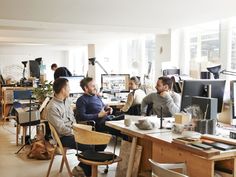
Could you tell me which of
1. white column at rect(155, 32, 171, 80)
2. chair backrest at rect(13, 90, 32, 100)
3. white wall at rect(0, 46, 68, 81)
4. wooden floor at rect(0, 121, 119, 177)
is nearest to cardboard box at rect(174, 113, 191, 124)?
wooden floor at rect(0, 121, 119, 177)

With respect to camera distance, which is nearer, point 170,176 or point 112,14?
point 170,176

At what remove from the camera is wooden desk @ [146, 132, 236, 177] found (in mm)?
2184

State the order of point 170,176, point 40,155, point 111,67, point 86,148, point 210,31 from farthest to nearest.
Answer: point 111,67
point 210,31
point 40,155
point 86,148
point 170,176

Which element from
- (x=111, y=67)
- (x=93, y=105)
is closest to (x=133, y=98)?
(x=93, y=105)

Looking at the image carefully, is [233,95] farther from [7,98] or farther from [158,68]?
[7,98]

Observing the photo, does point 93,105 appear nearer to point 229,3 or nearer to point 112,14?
point 112,14

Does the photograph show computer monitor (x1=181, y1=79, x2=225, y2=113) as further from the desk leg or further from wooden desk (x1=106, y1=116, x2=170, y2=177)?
the desk leg

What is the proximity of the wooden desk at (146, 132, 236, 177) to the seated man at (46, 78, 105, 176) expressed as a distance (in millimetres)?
1053

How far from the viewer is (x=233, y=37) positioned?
5340 millimetres

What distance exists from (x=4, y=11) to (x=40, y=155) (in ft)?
7.34

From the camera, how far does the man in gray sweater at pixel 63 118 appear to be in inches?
140

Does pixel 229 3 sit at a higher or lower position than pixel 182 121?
higher

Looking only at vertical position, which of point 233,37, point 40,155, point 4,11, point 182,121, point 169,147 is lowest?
point 40,155

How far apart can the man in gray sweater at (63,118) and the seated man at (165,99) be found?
91 centimetres
